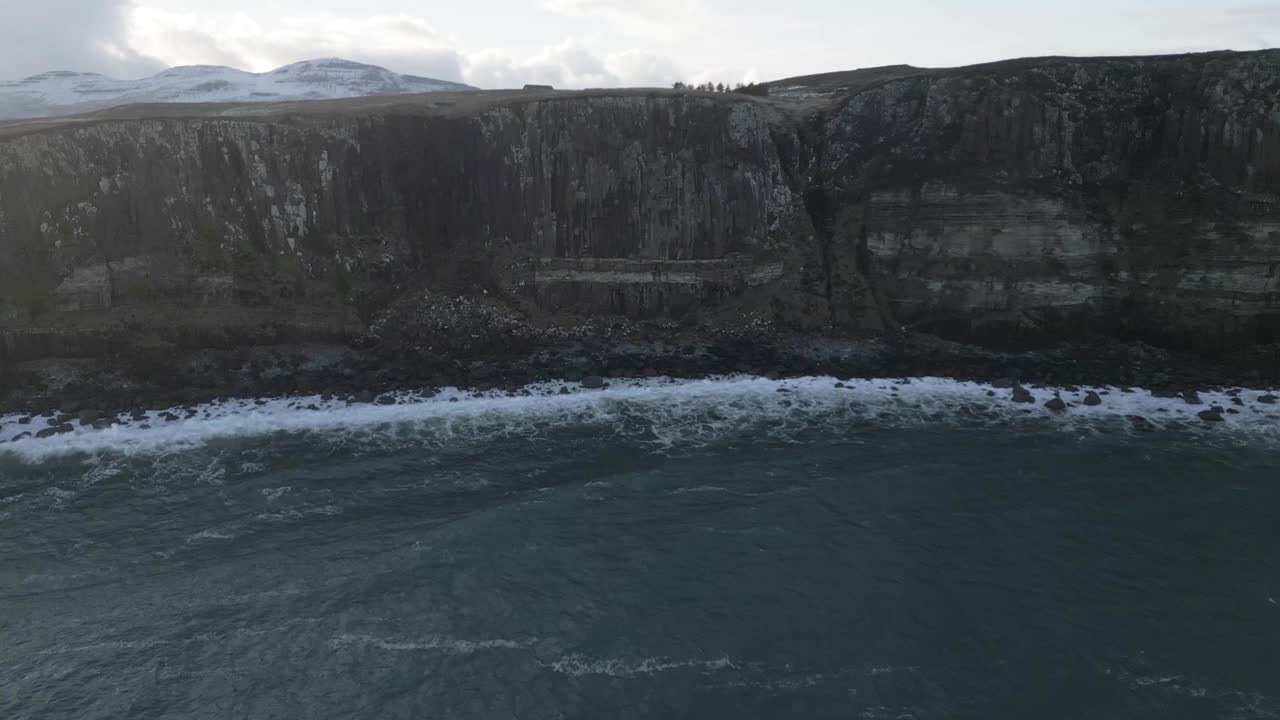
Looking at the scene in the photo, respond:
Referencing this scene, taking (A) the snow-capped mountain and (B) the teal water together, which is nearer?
(B) the teal water

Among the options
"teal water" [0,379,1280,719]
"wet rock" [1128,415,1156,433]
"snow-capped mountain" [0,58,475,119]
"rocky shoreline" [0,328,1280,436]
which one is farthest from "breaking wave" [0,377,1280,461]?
"snow-capped mountain" [0,58,475,119]

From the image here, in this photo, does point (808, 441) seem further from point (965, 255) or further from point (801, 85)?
point (801, 85)

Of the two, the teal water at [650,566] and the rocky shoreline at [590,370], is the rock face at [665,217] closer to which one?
the rocky shoreline at [590,370]

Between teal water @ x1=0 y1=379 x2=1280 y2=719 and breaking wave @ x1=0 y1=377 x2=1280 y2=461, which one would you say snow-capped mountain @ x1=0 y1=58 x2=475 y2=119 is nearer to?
breaking wave @ x1=0 y1=377 x2=1280 y2=461

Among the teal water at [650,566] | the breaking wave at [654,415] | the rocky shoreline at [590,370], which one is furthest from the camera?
the rocky shoreline at [590,370]

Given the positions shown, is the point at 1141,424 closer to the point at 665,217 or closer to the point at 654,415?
the point at 654,415

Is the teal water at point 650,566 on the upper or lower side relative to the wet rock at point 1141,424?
lower

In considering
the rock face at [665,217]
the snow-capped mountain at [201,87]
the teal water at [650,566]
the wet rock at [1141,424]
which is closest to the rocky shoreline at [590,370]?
the rock face at [665,217]
